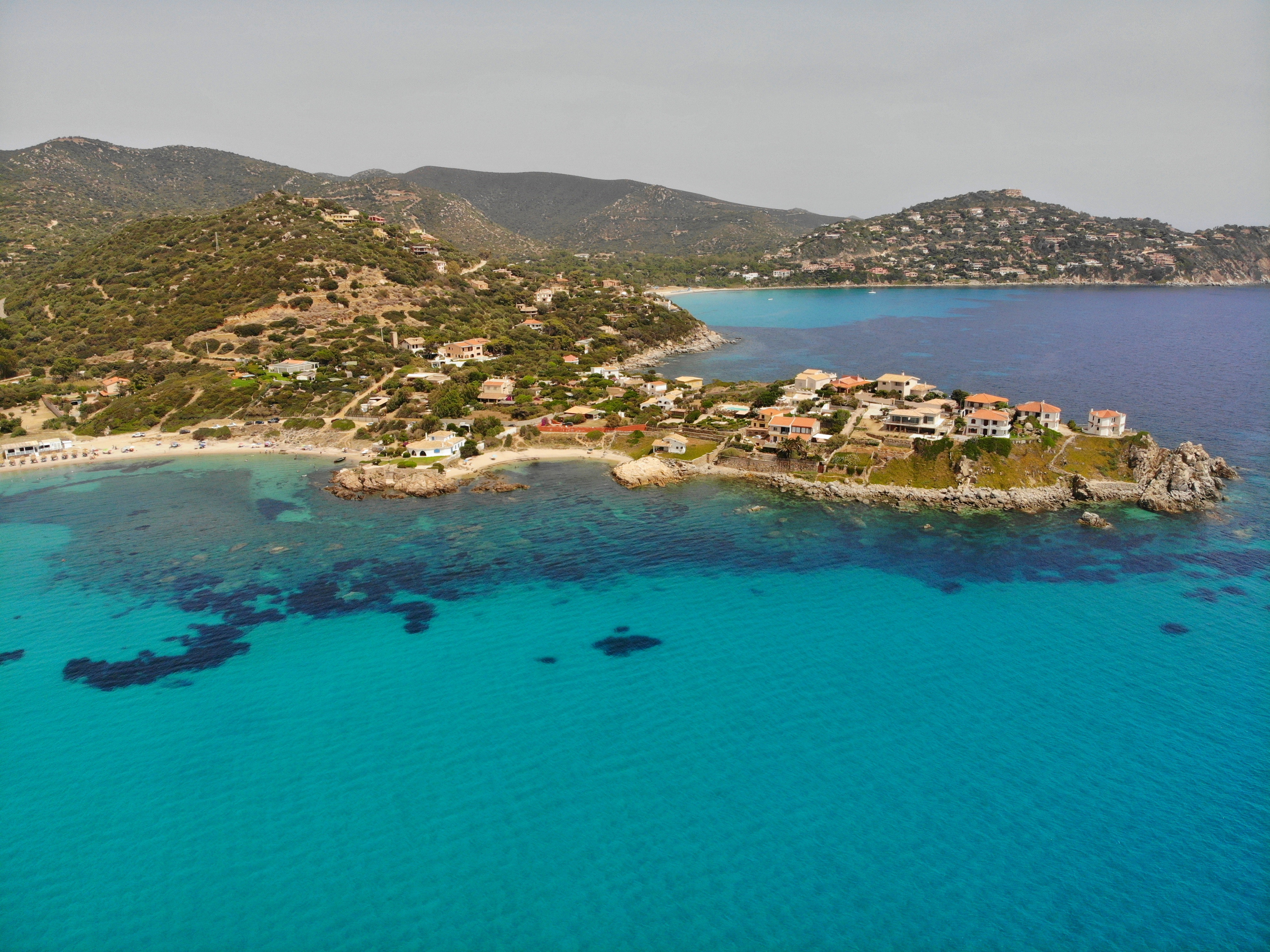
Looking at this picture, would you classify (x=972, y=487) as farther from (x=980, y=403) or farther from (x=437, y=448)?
(x=437, y=448)

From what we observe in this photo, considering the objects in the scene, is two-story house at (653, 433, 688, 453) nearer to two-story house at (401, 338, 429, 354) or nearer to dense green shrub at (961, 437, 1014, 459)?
dense green shrub at (961, 437, 1014, 459)

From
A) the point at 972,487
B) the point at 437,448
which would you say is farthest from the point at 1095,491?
the point at 437,448

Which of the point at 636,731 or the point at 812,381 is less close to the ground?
the point at 812,381

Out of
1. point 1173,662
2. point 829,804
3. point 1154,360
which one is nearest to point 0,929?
point 829,804

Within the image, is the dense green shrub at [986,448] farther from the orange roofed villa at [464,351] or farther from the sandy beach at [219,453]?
the orange roofed villa at [464,351]

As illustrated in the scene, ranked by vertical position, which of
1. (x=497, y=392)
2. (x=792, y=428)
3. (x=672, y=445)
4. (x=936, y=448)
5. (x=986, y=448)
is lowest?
(x=672, y=445)
